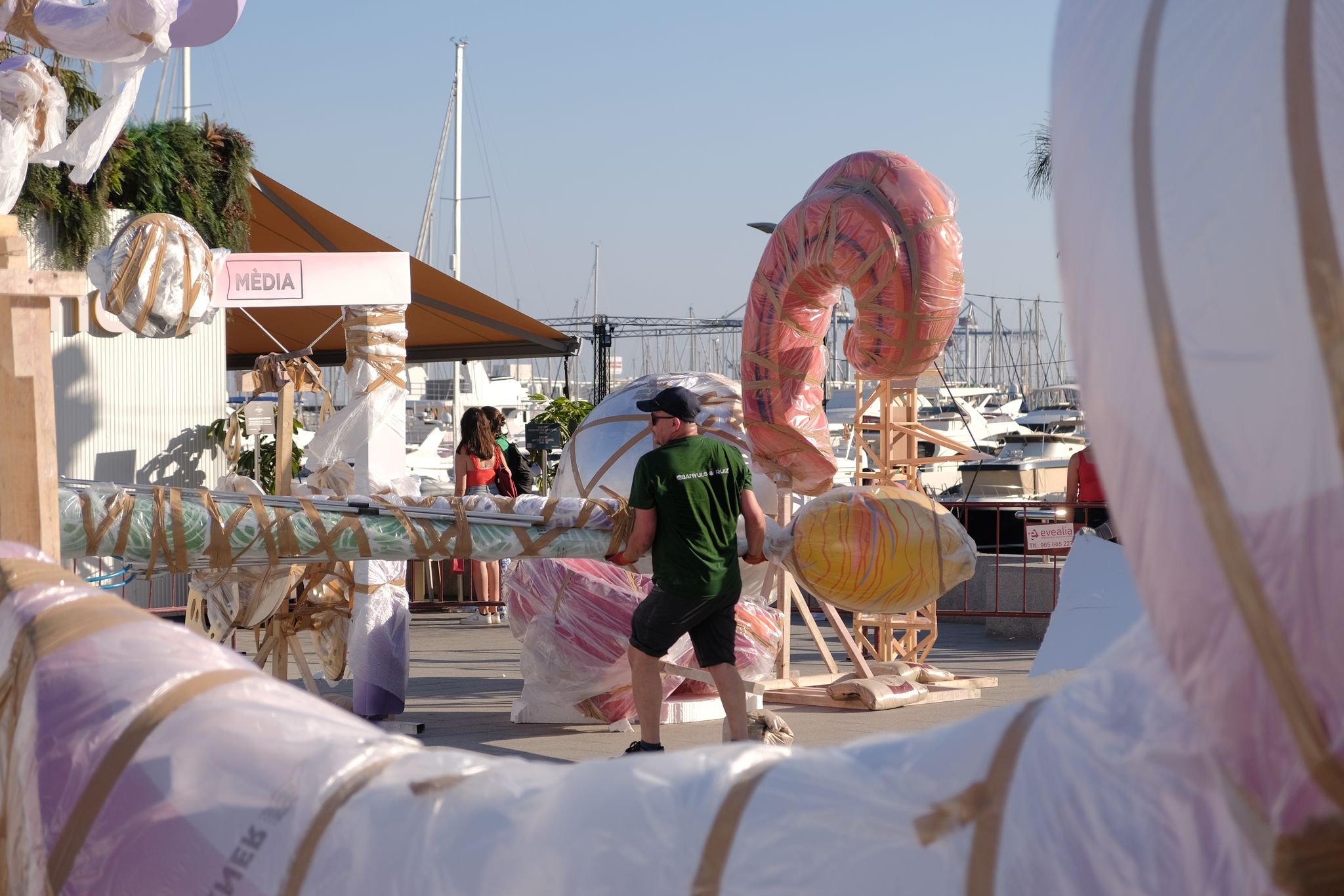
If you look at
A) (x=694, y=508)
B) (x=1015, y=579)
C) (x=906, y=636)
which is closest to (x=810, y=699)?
(x=906, y=636)

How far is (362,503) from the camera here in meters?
3.83

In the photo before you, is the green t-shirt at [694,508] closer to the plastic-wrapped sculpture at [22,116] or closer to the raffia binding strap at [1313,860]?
the plastic-wrapped sculpture at [22,116]

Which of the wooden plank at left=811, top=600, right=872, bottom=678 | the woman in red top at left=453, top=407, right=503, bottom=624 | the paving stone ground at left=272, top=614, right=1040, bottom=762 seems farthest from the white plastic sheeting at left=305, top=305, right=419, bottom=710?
the woman in red top at left=453, top=407, right=503, bottom=624

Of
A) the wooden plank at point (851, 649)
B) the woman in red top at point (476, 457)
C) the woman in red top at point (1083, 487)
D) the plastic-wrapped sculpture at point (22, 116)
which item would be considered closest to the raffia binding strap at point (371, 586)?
the wooden plank at point (851, 649)

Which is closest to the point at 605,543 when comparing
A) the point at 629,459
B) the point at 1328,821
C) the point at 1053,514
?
the point at 629,459

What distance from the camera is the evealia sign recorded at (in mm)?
5805

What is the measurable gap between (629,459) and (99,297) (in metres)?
2.75

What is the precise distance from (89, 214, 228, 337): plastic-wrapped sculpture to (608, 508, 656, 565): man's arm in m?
2.16

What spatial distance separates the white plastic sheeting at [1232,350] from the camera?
2.80ft

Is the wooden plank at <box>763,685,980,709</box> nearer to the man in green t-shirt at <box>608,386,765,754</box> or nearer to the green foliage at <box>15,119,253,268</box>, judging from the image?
the man in green t-shirt at <box>608,386,765,754</box>

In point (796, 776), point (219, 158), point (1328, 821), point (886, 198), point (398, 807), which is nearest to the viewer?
point (1328, 821)

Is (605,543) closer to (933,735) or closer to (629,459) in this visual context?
(629,459)

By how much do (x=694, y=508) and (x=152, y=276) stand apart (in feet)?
7.90

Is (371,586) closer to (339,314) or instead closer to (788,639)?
(788,639)
